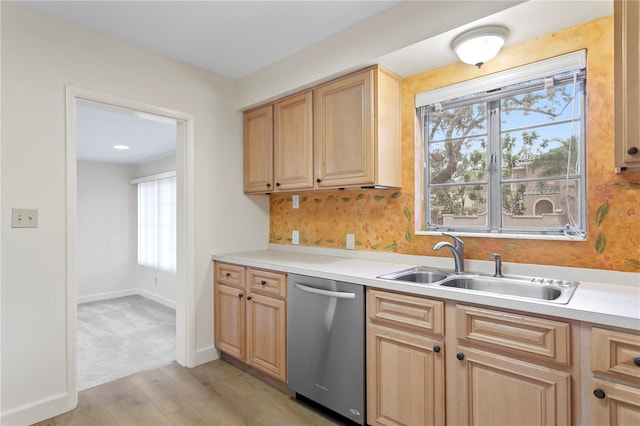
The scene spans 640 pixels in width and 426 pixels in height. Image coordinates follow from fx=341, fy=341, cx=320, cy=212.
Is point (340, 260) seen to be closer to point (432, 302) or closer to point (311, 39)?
point (432, 302)

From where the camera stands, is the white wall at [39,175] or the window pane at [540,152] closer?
the window pane at [540,152]

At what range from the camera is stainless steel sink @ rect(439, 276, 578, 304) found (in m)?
1.65

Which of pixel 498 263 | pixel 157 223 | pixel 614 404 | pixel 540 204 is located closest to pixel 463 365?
pixel 614 404

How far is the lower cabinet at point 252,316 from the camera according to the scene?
2.35 m

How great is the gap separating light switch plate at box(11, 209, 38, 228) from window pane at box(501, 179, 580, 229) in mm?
2841

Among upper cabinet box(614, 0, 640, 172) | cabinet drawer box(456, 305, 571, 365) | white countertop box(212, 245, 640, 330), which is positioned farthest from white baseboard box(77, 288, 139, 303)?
upper cabinet box(614, 0, 640, 172)

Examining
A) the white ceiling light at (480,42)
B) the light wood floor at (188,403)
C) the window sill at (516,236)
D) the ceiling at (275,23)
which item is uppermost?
the ceiling at (275,23)

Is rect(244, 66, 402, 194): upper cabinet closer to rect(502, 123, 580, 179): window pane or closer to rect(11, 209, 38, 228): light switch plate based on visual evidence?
rect(502, 123, 580, 179): window pane

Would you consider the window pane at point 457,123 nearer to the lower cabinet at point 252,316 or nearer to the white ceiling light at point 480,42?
the white ceiling light at point 480,42

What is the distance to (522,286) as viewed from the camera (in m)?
1.76

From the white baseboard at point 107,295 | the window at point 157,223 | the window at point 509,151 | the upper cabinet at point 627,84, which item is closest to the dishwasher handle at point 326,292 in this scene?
the window at point 509,151

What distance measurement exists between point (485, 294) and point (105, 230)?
19.8 feet

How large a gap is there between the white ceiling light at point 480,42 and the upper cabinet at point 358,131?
527 millimetres

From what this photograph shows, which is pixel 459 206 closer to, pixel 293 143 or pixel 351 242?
pixel 351 242
